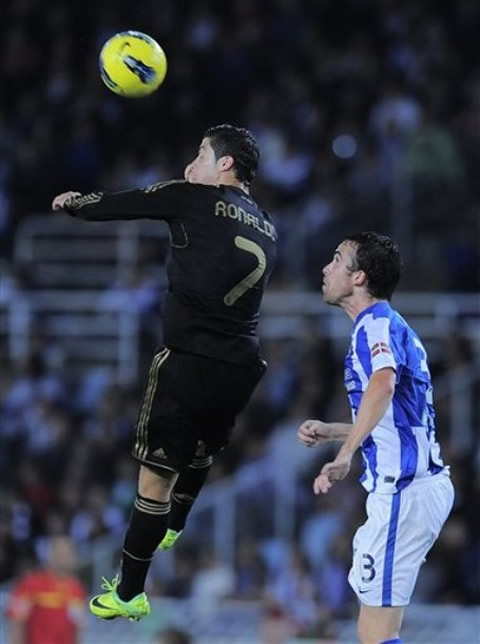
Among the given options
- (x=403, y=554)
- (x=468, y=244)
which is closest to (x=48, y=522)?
(x=468, y=244)

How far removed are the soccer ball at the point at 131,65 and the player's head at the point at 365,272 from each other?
4.23 ft

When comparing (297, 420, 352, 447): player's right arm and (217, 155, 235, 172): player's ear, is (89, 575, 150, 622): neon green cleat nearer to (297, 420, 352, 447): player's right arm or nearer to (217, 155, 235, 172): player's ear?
(297, 420, 352, 447): player's right arm

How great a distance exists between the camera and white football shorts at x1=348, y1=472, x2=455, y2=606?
859cm

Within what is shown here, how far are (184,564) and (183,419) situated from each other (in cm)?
668

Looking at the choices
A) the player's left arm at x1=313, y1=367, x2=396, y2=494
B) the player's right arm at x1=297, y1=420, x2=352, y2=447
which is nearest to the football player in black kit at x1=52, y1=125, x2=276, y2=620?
the player's right arm at x1=297, y1=420, x2=352, y2=447

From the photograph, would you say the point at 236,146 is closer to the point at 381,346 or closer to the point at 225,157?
the point at 225,157

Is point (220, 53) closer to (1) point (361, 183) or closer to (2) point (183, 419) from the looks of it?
(1) point (361, 183)

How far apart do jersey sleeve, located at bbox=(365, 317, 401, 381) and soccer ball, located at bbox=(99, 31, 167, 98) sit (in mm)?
1623

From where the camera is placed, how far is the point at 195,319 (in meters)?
8.99

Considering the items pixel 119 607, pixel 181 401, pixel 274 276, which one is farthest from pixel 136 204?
pixel 274 276

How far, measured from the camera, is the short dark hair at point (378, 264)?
873cm

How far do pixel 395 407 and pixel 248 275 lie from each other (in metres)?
0.93

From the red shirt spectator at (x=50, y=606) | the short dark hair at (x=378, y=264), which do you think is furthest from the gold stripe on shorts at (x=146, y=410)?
the red shirt spectator at (x=50, y=606)

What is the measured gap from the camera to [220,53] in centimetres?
2072
